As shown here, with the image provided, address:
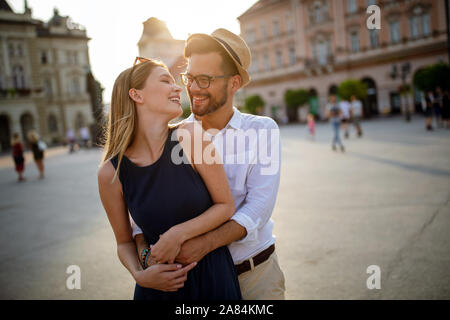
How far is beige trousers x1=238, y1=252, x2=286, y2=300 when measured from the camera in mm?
1842

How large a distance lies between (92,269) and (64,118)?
48.8 m

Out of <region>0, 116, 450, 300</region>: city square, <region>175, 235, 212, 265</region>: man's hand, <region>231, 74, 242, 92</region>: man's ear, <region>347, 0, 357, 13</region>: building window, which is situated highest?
<region>347, 0, 357, 13</region>: building window

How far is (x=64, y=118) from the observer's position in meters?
48.0

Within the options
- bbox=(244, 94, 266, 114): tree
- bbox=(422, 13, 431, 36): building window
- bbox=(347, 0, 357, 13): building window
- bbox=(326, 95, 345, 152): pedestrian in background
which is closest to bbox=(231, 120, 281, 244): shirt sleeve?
bbox=(326, 95, 345, 152): pedestrian in background

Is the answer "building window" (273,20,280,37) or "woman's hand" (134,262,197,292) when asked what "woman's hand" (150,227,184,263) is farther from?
"building window" (273,20,280,37)

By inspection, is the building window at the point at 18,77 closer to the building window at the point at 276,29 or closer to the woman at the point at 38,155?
the building window at the point at 276,29

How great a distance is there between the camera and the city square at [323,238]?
3.28 meters

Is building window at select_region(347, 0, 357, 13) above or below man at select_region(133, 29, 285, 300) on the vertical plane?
above

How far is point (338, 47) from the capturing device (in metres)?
35.0

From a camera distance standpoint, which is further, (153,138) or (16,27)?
(16,27)

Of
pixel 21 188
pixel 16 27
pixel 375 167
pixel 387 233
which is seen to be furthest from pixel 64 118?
pixel 387 233

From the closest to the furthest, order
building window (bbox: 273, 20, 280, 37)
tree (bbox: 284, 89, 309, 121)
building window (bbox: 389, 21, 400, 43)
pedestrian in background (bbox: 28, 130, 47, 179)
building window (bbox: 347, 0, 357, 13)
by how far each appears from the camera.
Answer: pedestrian in background (bbox: 28, 130, 47, 179), building window (bbox: 389, 21, 400, 43), building window (bbox: 347, 0, 357, 13), tree (bbox: 284, 89, 309, 121), building window (bbox: 273, 20, 280, 37)
